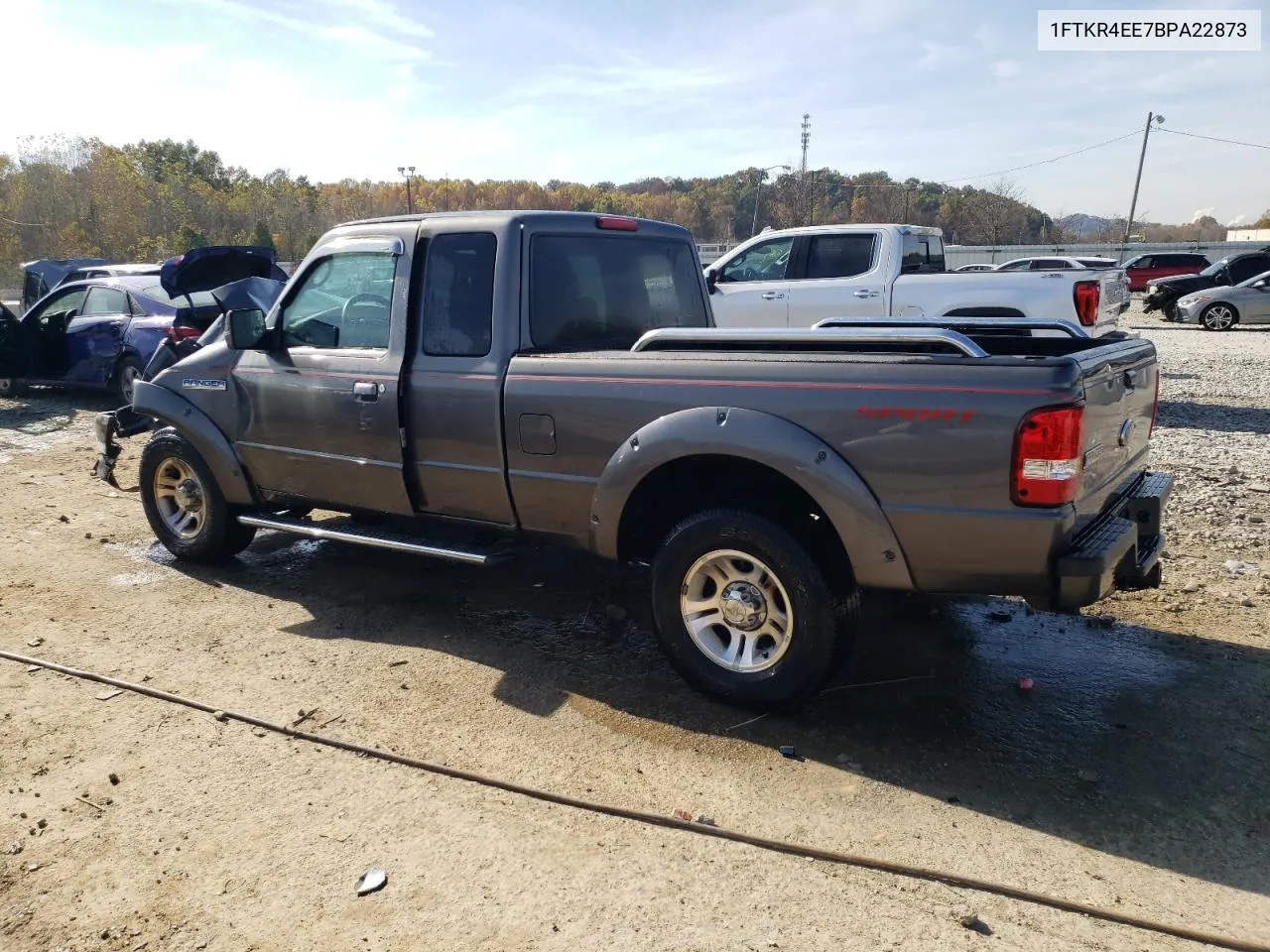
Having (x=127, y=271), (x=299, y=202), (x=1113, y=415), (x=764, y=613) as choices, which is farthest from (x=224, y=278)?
(x=299, y=202)

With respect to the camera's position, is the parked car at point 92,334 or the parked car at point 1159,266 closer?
the parked car at point 92,334

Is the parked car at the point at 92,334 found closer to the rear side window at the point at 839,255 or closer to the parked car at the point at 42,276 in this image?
the parked car at the point at 42,276

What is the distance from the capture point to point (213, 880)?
9.54 feet

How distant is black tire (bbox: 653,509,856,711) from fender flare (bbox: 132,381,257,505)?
2837 mm

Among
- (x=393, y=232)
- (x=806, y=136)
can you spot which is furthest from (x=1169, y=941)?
(x=806, y=136)

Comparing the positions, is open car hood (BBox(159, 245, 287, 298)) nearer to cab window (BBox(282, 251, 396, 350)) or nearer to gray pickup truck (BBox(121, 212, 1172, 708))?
gray pickup truck (BBox(121, 212, 1172, 708))

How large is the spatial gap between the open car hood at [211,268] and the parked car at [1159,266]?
29.9 meters

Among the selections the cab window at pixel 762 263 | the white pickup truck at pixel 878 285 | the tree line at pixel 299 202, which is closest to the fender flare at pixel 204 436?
the white pickup truck at pixel 878 285

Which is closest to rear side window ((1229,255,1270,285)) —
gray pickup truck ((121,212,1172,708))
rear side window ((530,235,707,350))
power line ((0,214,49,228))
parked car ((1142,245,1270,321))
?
parked car ((1142,245,1270,321))

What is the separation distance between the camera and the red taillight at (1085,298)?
8.90m

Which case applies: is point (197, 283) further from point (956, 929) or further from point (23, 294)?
point (23, 294)

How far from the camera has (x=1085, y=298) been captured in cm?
891

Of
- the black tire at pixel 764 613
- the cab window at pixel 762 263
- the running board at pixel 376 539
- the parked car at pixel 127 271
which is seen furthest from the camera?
the parked car at pixel 127 271

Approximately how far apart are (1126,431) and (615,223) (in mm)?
2617
